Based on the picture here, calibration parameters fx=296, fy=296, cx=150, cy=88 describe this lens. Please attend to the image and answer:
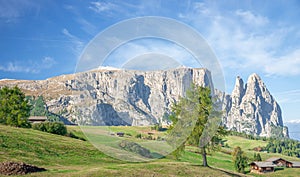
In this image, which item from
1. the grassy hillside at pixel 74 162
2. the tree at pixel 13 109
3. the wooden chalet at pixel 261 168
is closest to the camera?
the grassy hillside at pixel 74 162

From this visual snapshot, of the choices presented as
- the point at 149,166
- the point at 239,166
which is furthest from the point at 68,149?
the point at 239,166

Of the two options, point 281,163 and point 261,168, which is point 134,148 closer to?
point 261,168

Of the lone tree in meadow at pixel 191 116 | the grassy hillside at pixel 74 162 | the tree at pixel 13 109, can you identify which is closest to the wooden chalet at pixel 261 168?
the grassy hillside at pixel 74 162

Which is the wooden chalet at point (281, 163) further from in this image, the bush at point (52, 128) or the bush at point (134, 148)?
the bush at point (134, 148)

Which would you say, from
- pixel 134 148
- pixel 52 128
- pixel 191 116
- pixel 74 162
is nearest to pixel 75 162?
pixel 74 162

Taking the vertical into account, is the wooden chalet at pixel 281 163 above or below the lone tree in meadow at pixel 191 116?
below

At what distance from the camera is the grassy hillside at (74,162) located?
88.9ft

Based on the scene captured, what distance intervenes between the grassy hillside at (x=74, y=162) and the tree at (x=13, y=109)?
1060 inches

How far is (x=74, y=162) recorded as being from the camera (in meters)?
34.8

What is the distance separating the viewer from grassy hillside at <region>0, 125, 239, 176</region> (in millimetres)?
27094

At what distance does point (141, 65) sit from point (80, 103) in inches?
143

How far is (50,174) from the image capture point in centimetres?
2472

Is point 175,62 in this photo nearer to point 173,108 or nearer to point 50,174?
point 173,108

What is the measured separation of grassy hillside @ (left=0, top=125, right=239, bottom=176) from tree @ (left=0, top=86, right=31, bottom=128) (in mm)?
26926
